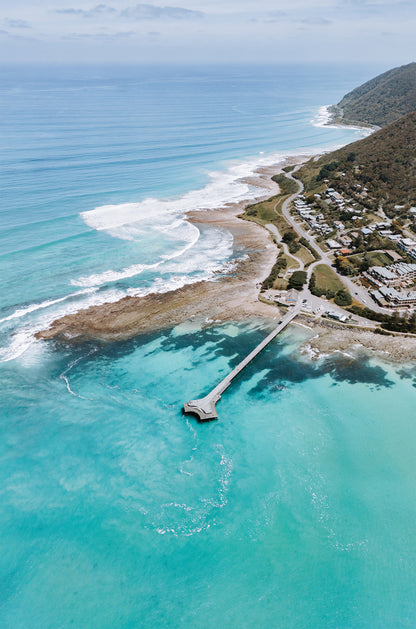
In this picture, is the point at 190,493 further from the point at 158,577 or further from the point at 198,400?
the point at 198,400

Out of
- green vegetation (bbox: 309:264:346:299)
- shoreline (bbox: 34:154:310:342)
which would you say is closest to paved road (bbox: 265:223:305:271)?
shoreline (bbox: 34:154:310:342)

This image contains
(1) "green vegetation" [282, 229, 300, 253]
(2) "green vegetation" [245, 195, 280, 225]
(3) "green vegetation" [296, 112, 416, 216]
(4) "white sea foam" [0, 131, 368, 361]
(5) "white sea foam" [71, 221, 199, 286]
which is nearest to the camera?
(4) "white sea foam" [0, 131, 368, 361]

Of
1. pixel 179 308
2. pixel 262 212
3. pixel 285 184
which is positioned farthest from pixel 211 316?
pixel 285 184

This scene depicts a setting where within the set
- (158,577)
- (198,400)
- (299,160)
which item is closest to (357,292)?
(198,400)

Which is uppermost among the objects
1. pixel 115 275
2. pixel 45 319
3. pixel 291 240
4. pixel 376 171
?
pixel 376 171

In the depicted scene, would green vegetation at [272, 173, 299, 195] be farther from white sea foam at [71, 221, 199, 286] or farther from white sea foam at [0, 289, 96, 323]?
white sea foam at [0, 289, 96, 323]

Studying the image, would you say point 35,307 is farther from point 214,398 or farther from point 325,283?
point 325,283
